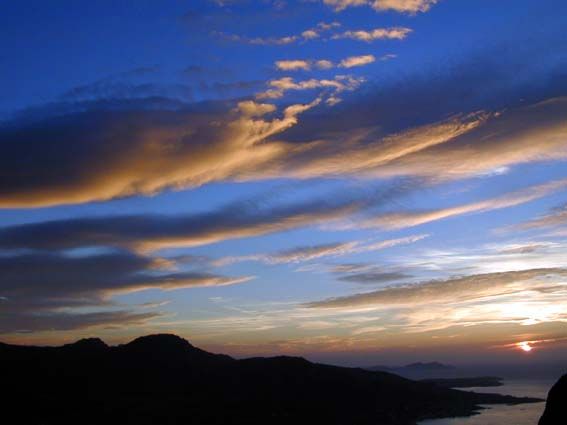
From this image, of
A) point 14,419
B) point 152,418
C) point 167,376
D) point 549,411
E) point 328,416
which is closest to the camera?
point 549,411

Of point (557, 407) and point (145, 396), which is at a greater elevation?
point (557, 407)

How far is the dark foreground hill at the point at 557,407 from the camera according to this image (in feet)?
172

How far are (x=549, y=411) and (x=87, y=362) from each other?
161m

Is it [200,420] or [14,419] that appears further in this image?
[200,420]

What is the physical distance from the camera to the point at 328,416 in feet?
580

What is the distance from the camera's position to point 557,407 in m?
53.9

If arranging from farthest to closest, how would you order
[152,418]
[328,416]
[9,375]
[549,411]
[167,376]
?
[167,376] → [328,416] → [9,375] → [152,418] → [549,411]

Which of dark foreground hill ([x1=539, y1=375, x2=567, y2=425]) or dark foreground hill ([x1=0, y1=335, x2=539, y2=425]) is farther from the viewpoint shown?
dark foreground hill ([x1=0, y1=335, x2=539, y2=425])

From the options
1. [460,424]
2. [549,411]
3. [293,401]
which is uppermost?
[549,411]

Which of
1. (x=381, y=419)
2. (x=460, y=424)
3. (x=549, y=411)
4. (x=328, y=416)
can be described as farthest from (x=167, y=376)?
(x=549, y=411)

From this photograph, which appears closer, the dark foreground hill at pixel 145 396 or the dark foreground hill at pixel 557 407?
the dark foreground hill at pixel 557 407

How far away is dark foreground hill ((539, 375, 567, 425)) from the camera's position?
52.5 m

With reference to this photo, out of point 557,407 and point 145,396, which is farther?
point 145,396

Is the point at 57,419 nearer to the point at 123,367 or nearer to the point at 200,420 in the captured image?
the point at 200,420
